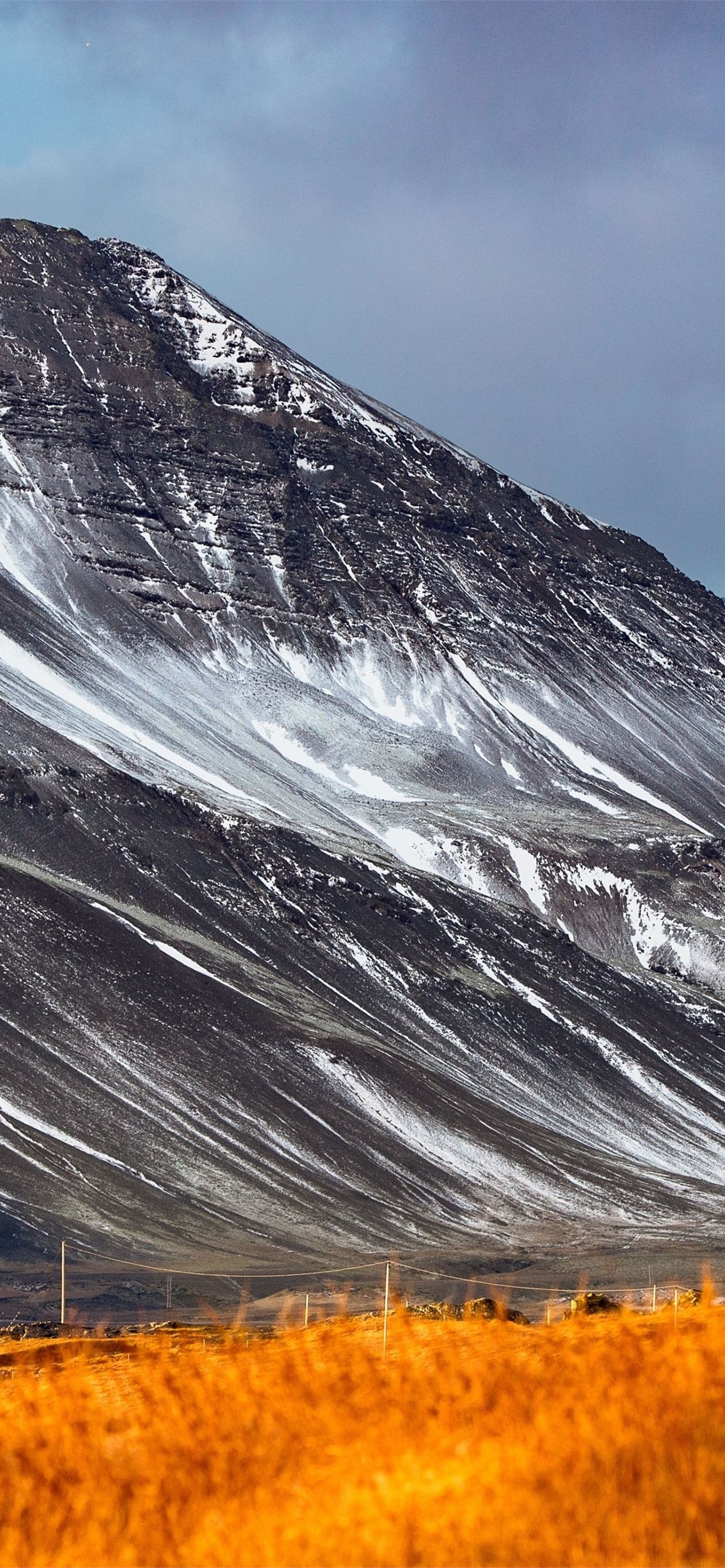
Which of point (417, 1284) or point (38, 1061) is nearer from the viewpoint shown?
point (417, 1284)

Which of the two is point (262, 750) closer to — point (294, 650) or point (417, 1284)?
point (294, 650)

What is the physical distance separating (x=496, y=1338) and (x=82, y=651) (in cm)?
16298

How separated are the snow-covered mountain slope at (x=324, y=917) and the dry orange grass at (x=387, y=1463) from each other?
6301 centimetres

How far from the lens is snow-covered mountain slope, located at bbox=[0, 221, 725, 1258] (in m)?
82.4

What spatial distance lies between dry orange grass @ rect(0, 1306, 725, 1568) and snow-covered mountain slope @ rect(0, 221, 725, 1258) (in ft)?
207

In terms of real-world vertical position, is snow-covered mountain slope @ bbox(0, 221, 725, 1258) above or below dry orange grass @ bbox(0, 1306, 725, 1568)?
above

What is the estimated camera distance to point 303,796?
153875 mm

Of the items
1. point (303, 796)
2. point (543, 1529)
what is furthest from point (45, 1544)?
point (303, 796)

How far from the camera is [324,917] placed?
117500 millimetres

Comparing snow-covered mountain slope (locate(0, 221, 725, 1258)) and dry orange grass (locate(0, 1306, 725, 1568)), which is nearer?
dry orange grass (locate(0, 1306, 725, 1568))

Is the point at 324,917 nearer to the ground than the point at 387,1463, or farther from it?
farther from it

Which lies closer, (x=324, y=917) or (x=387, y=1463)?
(x=387, y=1463)

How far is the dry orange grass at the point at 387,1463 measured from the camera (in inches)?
282

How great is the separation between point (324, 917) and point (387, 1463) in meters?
110
